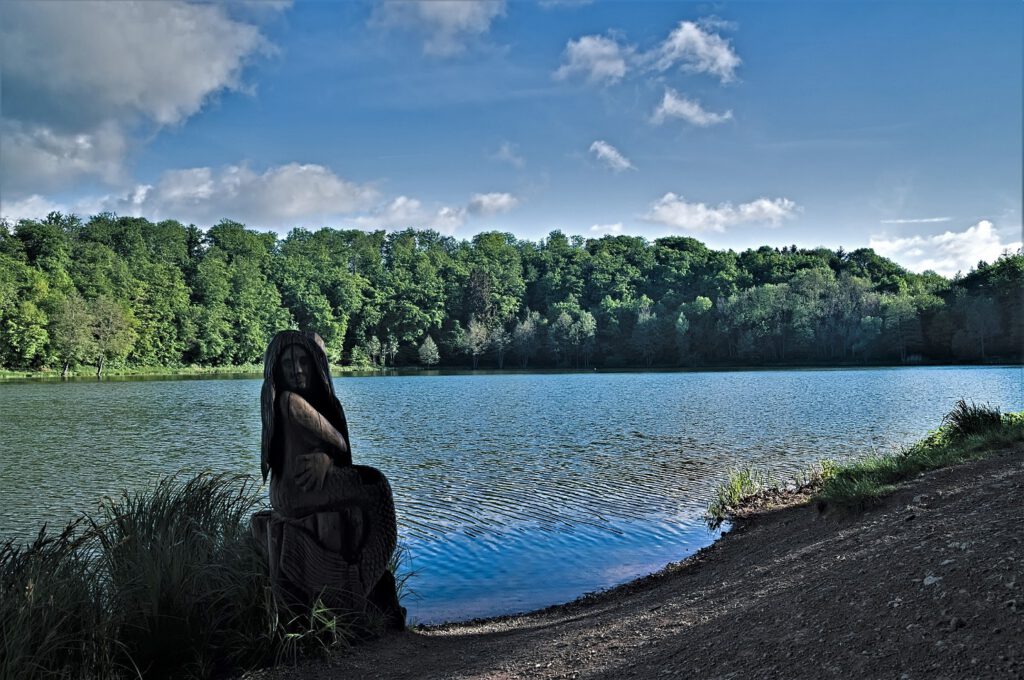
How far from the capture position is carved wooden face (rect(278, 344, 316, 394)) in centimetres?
525

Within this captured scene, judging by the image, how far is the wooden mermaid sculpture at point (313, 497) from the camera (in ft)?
16.9

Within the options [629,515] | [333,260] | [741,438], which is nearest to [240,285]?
[333,260]

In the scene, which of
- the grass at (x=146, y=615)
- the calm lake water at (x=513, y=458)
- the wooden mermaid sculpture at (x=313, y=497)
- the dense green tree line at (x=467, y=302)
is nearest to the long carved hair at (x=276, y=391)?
the wooden mermaid sculpture at (x=313, y=497)

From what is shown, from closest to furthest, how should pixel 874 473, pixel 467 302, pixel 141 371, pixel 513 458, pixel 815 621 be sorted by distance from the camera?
1. pixel 815 621
2. pixel 874 473
3. pixel 513 458
4. pixel 141 371
5. pixel 467 302

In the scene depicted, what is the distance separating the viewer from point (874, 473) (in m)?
9.45

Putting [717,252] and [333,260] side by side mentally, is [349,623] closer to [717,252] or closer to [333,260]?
[333,260]

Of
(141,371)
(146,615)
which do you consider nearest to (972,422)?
(146,615)

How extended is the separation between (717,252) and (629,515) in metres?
108

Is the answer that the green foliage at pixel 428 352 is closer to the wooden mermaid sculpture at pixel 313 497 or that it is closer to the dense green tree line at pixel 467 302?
the dense green tree line at pixel 467 302

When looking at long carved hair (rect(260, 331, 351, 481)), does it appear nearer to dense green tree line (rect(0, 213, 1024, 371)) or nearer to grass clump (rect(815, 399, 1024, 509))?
grass clump (rect(815, 399, 1024, 509))

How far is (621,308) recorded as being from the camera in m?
96.7

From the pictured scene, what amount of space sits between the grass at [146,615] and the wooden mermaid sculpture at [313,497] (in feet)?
0.74

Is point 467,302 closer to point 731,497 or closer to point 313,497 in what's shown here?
point 731,497

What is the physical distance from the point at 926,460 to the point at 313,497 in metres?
8.31
